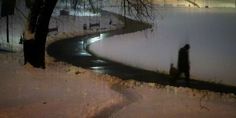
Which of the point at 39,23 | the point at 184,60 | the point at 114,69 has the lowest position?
the point at 114,69

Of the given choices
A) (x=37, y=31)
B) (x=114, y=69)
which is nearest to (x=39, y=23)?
(x=37, y=31)

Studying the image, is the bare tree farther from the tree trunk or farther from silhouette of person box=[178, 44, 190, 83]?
silhouette of person box=[178, 44, 190, 83]

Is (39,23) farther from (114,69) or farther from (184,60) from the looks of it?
(184,60)

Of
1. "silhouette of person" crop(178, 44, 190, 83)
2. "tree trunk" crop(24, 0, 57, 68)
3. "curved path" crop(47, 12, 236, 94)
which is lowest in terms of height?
"curved path" crop(47, 12, 236, 94)

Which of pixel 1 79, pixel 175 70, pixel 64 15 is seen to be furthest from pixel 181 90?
pixel 64 15

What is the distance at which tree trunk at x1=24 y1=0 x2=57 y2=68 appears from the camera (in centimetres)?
1548

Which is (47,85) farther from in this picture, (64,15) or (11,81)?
(64,15)

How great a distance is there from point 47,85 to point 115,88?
2190mm

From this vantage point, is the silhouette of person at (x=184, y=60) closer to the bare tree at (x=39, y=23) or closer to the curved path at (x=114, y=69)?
the curved path at (x=114, y=69)

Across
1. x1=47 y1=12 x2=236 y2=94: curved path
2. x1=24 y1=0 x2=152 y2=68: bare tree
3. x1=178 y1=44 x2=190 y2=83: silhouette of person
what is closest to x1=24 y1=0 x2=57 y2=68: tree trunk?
x1=24 y1=0 x2=152 y2=68: bare tree

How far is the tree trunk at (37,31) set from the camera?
15.5 meters

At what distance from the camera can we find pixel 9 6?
84.2 ft

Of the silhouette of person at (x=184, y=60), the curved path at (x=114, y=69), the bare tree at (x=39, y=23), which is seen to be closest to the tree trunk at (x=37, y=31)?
the bare tree at (x=39, y=23)

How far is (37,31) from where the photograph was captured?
15.8 m
